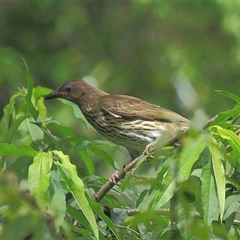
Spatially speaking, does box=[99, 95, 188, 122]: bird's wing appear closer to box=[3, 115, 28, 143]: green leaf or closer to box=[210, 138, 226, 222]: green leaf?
box=[3, 115, 28, 143]: green leaf

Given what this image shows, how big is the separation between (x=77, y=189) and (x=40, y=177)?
105mm

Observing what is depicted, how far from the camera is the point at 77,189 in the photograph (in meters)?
2.20

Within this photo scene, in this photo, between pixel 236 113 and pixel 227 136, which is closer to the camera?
pixel 227 136

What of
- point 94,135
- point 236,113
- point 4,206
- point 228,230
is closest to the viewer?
point 4,206

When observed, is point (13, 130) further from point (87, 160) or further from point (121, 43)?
point (121, 43)

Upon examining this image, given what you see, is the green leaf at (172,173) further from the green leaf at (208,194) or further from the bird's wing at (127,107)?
the bird's wing at (127,107)

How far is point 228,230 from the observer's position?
2.22 metres

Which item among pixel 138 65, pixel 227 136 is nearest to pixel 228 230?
pixel 227 136

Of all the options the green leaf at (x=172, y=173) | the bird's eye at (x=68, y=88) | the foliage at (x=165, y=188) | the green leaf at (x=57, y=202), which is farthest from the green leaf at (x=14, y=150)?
the bird's eye at (x=68, y=88)

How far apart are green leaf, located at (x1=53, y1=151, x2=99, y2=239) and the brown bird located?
187 cm

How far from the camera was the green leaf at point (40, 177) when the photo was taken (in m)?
2.08

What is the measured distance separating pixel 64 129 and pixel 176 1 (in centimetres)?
758

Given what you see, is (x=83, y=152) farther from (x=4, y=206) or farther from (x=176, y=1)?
(x=176, y=1)

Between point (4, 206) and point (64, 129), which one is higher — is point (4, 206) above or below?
above
